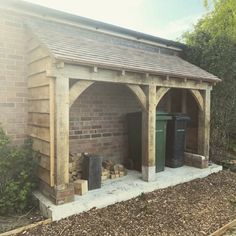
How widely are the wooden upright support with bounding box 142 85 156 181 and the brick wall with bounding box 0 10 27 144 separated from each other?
2712 mm

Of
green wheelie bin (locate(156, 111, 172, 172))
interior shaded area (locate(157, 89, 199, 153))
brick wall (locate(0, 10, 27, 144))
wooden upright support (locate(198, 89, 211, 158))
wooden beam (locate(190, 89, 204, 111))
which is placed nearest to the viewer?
brick wall (locate(0, 10, 27, 144))

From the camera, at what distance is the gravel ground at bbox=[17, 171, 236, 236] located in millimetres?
3939

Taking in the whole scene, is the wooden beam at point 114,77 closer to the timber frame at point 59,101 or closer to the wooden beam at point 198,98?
the timber frame at point 59,101

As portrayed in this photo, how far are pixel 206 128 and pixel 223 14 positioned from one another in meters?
9.22

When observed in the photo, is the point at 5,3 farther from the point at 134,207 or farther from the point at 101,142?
the point at 134,207

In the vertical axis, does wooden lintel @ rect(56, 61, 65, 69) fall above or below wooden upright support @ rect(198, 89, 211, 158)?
above

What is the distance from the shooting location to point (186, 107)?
29.6ft

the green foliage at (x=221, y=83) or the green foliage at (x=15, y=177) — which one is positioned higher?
the green foliage at (x=221, y=83)

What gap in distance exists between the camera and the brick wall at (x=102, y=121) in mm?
6469

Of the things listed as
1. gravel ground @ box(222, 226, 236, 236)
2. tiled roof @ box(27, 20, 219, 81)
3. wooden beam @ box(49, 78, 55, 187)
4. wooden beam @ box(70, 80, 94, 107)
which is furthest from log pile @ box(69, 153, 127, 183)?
gravel ground @ box(222, 226, 236, 236)

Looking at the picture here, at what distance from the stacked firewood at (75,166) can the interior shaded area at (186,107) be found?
13.3 feet

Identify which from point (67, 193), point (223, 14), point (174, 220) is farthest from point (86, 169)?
point (223, 14)

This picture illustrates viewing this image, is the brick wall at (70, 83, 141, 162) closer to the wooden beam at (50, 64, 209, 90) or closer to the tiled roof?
the tiled roof

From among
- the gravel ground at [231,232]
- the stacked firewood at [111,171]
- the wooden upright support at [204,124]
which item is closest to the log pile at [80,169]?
the stacked firewood at [111,171]
